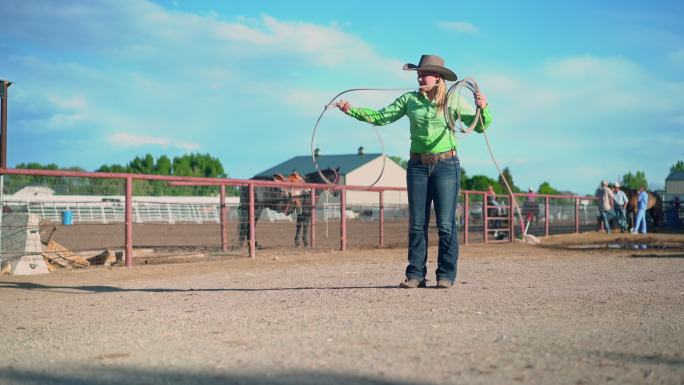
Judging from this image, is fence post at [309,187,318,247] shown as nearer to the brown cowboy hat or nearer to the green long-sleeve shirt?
the green long-sleeve shirt

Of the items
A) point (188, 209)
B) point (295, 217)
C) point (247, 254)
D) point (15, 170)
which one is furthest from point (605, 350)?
point (188, 209)

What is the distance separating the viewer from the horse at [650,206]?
27891mm

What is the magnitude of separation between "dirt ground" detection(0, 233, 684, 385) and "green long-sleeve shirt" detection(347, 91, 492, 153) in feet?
4.44

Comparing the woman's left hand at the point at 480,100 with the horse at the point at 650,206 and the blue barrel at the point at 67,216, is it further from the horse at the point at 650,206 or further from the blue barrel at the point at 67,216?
the horse at the point at 650,206

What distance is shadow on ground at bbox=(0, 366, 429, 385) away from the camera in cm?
330

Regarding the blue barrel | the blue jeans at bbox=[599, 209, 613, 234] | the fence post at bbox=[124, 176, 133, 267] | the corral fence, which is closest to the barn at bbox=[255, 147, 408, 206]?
the blue jeans at bbox=[599, 209, 613, 234]

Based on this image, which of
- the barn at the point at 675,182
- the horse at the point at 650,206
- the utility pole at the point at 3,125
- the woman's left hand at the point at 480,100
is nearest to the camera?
the woman's left hand at the point at 480,100

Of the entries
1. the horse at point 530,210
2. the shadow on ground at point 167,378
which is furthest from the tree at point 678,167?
the shadow on ground at point 167,378

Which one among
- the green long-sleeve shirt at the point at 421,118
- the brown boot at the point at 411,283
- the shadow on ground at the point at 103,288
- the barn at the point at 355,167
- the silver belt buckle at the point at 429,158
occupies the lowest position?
the shadow on ground at the point at 103,288

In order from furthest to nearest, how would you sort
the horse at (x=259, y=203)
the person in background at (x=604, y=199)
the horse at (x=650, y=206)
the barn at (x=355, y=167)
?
the barn at (x=355, y=167)
the horse at (x=650, y=206)
the person in background at (x=604, y=199)
the horse at (x=259, y=203)

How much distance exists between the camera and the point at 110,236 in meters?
21.2

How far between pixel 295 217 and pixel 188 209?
13.0 metres

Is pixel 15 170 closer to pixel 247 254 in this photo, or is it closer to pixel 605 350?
pixel 247 254

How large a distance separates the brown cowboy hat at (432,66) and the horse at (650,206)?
22.6m
